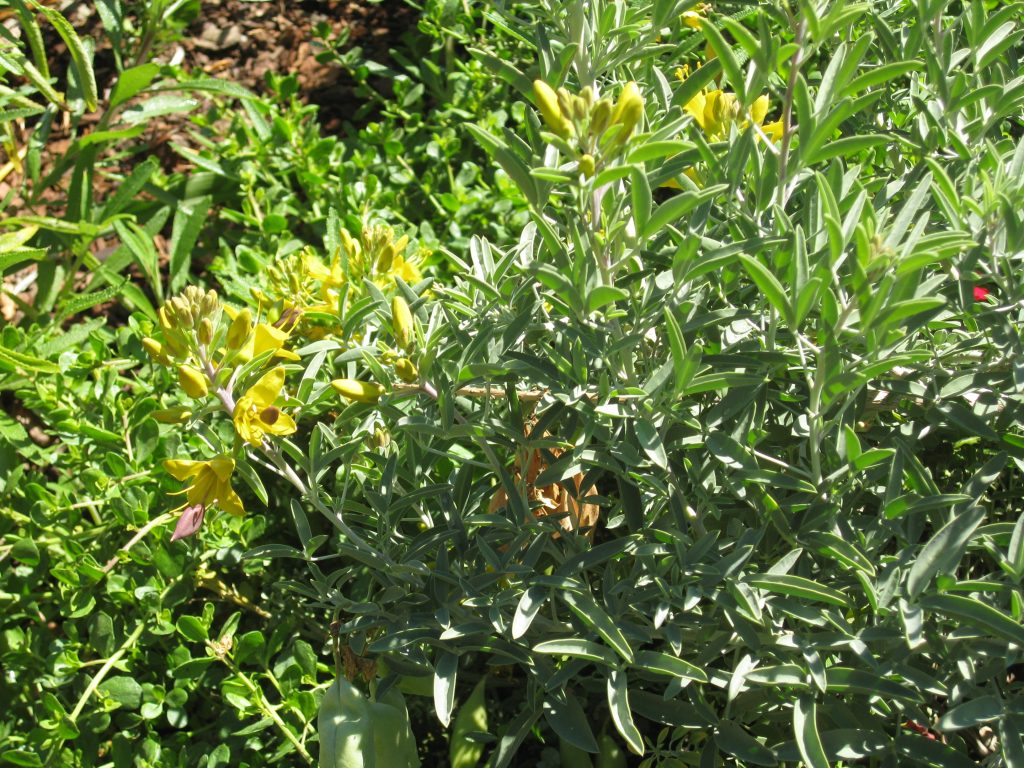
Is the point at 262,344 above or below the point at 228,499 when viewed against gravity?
above

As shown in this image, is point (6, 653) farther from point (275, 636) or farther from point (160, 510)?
point (275, 636)

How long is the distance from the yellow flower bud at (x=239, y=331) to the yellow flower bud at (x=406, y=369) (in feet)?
0.61

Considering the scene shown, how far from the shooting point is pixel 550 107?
104cm

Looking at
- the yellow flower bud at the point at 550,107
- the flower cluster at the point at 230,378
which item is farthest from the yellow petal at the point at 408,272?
the yellow flower bud at the point at 550,107

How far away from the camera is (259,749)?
5.51ft

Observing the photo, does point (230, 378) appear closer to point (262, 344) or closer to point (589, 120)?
point (262, 344)

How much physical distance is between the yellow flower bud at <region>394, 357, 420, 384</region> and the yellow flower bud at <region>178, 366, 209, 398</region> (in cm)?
23

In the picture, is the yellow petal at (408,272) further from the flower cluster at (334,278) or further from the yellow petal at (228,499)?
the yellow petal at (228,499)

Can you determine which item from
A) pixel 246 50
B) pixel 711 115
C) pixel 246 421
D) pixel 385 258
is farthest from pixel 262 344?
pixel 246 50

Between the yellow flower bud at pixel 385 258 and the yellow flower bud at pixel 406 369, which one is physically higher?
the yellow flower bud at pixel 406 369

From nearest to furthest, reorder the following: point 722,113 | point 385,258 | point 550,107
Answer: point 550,107
point 722,113
point 385,258

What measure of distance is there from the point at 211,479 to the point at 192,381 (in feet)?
0.52

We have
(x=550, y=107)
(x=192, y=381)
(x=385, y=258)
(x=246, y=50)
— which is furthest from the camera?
(x=246, y=50)

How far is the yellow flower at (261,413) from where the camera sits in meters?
1.22
